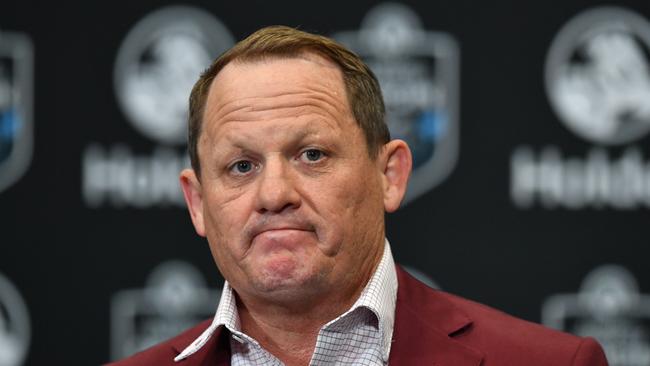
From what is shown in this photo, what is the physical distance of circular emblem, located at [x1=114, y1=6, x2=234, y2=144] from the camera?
9.41 feet

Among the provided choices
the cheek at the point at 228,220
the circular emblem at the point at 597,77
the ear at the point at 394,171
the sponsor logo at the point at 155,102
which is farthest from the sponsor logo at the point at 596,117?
the cheek at the point at 228,220

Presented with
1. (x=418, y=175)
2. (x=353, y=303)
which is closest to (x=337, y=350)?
(x=353, y=303)

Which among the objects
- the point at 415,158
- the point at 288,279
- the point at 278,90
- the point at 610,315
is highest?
the point at 278,90

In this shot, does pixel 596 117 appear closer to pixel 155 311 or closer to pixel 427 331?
pixel 155 311

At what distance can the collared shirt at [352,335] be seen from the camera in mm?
1725

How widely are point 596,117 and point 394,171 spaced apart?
4.01 ft

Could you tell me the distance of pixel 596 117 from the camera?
293 cm

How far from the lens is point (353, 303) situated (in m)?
1.77

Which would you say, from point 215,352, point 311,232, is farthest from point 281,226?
point 215,352

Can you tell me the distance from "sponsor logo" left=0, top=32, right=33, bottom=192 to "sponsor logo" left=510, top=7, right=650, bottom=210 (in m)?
1.23

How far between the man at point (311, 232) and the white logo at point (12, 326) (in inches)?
44.0

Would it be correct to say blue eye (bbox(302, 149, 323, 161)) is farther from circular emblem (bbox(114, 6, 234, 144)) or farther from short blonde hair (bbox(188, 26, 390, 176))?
circular emblem (bbox(114, 6, 234, 144))

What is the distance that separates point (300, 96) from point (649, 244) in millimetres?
1528

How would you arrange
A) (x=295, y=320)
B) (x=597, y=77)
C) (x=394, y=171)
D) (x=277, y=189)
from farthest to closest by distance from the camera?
(x=597, y=77), (x=394, y=171), (x=295, y=320), (x=277, y=189)
